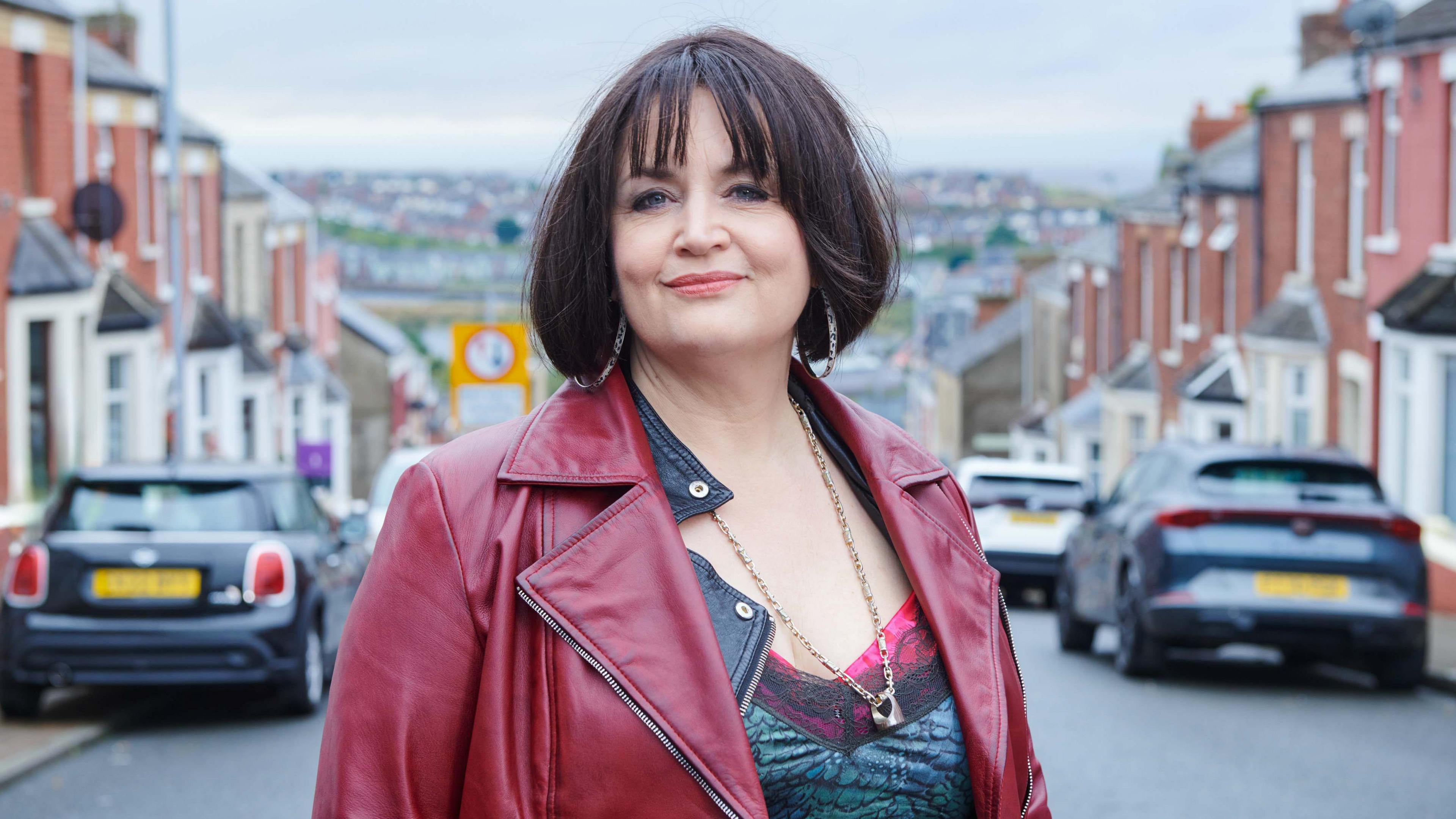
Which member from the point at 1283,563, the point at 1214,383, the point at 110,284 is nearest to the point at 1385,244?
the point at 1214,383

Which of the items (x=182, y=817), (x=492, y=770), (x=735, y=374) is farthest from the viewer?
(x=182, y=817)

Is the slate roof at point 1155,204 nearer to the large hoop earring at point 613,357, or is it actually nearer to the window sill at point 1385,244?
the window sill at point 1385,244

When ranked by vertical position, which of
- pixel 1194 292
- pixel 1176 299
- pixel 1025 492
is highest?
pixel 1194 292

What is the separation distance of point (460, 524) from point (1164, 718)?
344 inches

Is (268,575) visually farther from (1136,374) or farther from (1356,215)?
(1136,374)

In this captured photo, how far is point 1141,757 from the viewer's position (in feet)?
29.2

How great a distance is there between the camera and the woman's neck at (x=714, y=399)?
8.11 ft

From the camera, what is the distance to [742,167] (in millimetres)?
2379

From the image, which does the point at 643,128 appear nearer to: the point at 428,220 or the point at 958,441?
the point at 428,220

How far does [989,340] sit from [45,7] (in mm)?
41956

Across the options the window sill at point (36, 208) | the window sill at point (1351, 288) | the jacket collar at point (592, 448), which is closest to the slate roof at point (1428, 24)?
the window sill at point (1351, 288)

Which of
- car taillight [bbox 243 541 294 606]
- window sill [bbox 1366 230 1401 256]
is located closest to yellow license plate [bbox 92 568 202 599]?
car taillight [bbox 243 541 294 606]

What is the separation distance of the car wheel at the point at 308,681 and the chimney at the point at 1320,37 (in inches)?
964

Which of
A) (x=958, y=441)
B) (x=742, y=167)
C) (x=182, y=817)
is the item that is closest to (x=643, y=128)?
(x=742, y=167)
